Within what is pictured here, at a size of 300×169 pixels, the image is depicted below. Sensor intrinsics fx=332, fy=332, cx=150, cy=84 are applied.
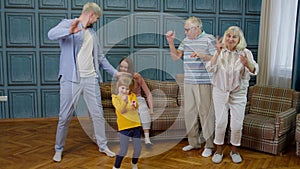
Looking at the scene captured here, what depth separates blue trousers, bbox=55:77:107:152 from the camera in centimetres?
301

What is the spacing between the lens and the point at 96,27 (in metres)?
4.57

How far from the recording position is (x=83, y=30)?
2.98 m

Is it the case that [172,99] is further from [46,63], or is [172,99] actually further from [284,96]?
[46,63]

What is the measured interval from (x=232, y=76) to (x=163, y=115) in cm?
100

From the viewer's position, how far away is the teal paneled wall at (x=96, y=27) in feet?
14.3

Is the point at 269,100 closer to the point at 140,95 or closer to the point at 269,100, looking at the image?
the point at 269,100

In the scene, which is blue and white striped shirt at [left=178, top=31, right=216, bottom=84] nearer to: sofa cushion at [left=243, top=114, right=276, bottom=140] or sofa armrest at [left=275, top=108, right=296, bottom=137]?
sofa cushion at [left=243, top=114, right=276, bottom=140]

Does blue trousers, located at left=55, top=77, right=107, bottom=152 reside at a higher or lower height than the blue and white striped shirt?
lower

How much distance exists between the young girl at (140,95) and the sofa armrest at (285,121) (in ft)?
4.14

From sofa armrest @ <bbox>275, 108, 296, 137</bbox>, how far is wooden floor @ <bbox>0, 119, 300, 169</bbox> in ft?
0.84

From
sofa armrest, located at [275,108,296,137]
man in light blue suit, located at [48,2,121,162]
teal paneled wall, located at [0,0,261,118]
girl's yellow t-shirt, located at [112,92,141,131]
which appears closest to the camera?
girl's yellow t-shirt, located at [112,92,141,131]

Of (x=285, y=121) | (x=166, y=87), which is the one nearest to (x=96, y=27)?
(x=166, y=87)

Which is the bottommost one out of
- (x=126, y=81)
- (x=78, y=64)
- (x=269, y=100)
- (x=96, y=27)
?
(x=269, y=100)

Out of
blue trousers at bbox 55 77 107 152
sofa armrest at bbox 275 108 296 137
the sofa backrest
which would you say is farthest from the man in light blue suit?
the sofa backrest
